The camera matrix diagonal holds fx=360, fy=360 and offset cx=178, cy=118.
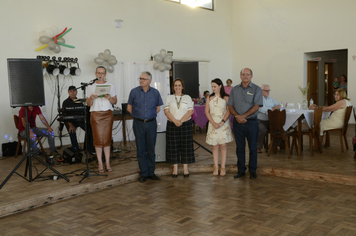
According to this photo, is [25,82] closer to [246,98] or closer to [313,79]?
[246,98]

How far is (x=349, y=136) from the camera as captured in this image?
8.81m

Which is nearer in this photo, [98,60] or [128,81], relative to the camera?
[98,60]

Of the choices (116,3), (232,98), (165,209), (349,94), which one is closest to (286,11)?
(349,94)

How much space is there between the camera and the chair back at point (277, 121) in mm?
6562

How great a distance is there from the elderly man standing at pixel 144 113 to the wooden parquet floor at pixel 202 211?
22.4 inches

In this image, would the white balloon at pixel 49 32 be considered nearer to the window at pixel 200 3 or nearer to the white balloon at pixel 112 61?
the white balloon at pixel 112 61

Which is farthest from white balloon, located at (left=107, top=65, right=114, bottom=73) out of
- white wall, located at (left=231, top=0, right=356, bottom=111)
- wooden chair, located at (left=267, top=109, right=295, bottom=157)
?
white wall, located at (left=231, top=0, right=356, bottom=111)

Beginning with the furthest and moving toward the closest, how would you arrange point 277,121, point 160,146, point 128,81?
point 128,81 → point 277,121 → point 160,146

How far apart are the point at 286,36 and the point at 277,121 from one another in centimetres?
693

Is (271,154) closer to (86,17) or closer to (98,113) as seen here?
(98,113)

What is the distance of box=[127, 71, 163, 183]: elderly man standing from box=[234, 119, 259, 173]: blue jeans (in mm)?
1293

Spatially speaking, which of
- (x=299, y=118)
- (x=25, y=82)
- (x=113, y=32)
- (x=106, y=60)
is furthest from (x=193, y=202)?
(x=113, y=32)

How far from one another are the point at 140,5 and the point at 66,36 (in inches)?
109

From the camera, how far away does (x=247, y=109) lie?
5.39 m
